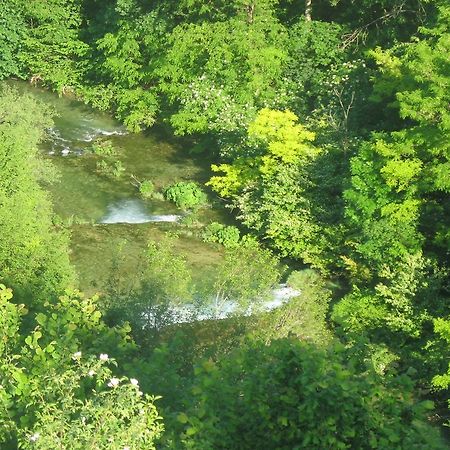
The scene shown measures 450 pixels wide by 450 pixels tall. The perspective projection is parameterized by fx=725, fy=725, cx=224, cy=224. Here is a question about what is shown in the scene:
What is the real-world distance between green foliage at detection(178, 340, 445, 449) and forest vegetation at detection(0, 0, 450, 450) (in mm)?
20

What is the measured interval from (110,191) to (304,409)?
54.3 ft

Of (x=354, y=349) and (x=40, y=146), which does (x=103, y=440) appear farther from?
(x=40, y=146)

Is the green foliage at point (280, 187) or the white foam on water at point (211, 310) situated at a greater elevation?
the green foliage at point (280, 187)

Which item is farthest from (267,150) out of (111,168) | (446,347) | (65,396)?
(65,396)

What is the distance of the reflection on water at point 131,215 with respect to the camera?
2116 centimetres

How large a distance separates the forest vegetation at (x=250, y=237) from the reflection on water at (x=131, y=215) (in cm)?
80

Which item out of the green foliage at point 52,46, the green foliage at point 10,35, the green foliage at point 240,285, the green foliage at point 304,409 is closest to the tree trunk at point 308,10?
the green foliage at point 52,46

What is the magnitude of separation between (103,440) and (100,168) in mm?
18563

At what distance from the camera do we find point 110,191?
2252cm

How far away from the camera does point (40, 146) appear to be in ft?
81.3

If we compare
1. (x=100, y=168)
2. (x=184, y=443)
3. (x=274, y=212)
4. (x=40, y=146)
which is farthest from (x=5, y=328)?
(x=40, y=146)

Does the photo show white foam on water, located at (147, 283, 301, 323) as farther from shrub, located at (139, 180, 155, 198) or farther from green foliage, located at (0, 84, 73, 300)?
shrub, located at (139, 180, 155, 198)

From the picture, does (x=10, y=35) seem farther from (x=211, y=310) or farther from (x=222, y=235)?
(x=211, y=310)

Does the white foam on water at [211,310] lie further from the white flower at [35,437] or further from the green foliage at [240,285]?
the white flower at [35,437]
